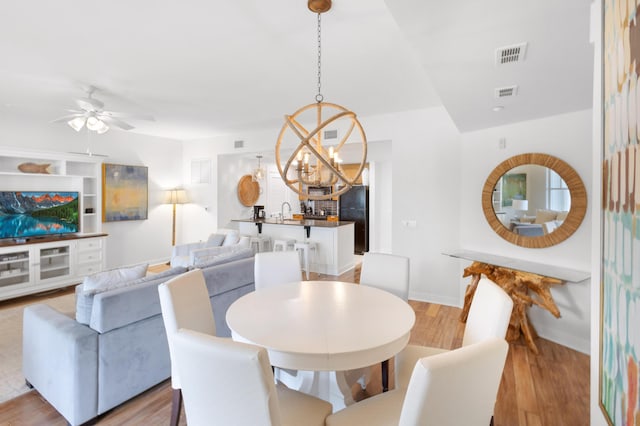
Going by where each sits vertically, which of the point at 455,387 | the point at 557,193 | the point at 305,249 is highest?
the point at 557,193

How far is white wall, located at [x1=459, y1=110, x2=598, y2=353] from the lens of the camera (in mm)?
2947

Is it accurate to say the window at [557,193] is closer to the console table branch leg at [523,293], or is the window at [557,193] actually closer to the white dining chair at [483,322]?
the console table branch leg at [523,293]

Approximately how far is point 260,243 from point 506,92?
4.82 meters

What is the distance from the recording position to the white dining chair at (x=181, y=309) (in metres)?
1.73

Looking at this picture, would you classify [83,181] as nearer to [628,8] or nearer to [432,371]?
[432,371]

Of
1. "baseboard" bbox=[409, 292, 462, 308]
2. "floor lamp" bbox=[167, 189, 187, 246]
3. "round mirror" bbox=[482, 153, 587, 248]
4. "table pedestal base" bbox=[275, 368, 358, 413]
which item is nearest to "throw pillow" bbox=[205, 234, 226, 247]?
"floor lamp" bbox=[167, 189, 187, 246]

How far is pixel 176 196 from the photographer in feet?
20.9

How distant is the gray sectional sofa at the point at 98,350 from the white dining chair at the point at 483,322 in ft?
5.60

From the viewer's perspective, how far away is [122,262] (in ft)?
19.3

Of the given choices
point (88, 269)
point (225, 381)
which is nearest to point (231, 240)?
point (88, 269)

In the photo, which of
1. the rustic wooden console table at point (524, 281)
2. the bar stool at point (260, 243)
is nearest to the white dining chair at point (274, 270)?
the rustic wooden console table at point (524, 281)

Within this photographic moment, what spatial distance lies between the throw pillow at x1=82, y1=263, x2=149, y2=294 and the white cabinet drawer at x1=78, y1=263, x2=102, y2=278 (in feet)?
10.7

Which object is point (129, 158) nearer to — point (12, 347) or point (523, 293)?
point (12, 347)

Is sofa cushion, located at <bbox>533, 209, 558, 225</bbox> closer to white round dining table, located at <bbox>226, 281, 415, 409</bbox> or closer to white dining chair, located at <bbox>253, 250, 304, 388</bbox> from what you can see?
white round dining table, located at <bbox>226, 281, 415, 409</bbox>
